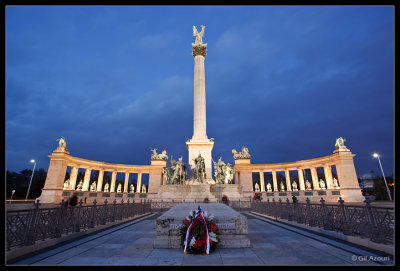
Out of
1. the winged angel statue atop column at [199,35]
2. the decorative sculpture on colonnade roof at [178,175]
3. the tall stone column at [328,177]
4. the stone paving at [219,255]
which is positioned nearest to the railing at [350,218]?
the stone paving at [219,255]

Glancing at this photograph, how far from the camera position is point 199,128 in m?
31.3

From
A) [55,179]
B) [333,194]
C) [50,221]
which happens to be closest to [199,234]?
[50,221]

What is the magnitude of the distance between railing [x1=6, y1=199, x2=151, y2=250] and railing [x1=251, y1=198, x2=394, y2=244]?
11538 mm

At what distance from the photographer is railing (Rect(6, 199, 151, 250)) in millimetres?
5868

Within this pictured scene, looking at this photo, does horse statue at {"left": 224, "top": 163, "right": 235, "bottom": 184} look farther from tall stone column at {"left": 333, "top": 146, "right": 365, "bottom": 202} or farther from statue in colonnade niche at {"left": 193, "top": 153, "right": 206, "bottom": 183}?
tall stone column at {"left": 333, "top": 146, "right": 365, "bottom": 202}

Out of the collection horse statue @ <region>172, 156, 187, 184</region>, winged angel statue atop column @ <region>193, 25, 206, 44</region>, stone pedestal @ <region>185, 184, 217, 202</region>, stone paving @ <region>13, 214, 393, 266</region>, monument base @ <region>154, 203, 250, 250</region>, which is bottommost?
stone paving @ <region>13, 214, 393, 266</region>

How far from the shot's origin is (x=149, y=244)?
6824 mm

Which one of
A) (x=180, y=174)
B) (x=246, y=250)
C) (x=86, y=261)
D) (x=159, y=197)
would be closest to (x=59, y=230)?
(x=86, y=261)

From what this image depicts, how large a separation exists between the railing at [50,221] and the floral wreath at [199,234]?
5173 millimetres

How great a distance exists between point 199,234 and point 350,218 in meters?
6.34

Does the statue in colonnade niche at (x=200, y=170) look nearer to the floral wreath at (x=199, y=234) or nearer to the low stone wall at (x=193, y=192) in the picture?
the low stone wall at (x=193, y=192)

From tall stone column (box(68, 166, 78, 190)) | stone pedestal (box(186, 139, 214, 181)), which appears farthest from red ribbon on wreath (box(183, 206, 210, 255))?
tall stone column (box(68, 166, 78, 190))

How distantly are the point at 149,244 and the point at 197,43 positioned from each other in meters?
38.5

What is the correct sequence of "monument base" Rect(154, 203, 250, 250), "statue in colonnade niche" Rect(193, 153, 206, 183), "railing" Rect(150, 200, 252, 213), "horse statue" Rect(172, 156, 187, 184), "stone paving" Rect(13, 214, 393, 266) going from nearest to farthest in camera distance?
"stone paving" Rect(13, 214, 393, 266), "monument base" Rect(154, 203, 250, 250), "railing" Rect(150, 200, 252, 213), "statue in colonnade niche" Rect(193, 153, 206, 183), "horse statue" Rect(172, 156, 187, 184)
